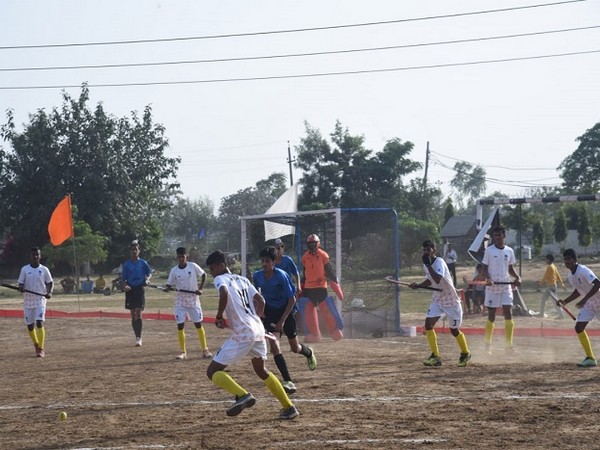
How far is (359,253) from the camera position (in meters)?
22.7

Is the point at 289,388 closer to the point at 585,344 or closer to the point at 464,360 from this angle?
the point at 464,360

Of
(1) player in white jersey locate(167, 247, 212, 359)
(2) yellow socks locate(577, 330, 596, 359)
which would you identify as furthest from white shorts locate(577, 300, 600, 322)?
(1) player in white jersey locate(167, 247, 212, 359)

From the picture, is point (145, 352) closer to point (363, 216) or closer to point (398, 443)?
point (363, 216)

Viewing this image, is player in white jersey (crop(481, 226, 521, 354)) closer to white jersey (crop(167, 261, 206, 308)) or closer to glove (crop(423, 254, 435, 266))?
glove (crop(423, 254, 435, 266))

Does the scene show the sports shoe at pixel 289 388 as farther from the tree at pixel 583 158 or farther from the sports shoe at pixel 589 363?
the tree at pixel 583 158

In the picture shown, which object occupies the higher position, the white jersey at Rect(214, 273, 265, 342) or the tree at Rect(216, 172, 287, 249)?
the tree at Rect(216, 172, 287, 249)

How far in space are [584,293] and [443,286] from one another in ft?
6.84

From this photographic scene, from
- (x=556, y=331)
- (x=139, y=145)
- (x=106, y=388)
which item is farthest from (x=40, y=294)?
(x=139, y=145)

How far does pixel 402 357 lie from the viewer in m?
16.1

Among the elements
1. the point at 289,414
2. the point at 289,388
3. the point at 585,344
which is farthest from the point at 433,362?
the point at 289,414

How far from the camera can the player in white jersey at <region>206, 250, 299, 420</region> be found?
9.70 metres

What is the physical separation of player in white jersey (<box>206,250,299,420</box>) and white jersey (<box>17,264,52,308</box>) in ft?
30.4

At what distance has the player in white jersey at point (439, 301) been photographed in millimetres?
14328

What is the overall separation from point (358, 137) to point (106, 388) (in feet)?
170
